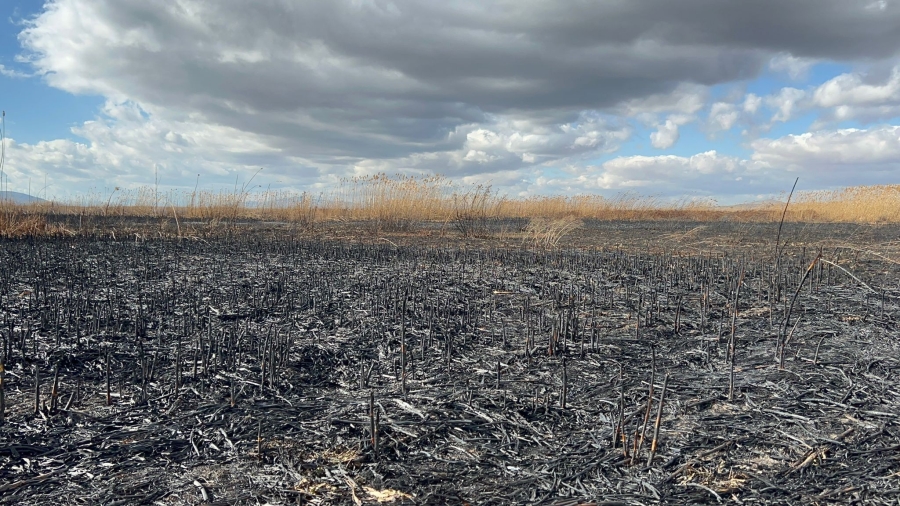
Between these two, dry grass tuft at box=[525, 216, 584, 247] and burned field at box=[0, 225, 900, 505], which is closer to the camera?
burned field at box=[0, 225, 900, 505]

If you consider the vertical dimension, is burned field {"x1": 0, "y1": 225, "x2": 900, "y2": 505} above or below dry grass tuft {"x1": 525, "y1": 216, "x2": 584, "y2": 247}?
below

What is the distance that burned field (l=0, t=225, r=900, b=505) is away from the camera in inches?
78.3

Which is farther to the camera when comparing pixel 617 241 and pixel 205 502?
pixel 617 241

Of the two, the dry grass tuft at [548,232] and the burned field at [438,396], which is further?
the dry grass tuft at [548,232]

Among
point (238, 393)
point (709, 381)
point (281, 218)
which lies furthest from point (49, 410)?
point (281, 218)

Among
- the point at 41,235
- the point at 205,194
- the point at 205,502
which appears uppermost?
the point at 205,194

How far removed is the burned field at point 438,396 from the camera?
1989mm

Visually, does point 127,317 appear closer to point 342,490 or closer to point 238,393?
point 238,393

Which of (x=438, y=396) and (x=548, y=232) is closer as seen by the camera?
(x=438, y=396)

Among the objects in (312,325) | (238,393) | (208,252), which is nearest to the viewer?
(238,393)

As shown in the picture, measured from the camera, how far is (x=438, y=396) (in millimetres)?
2777

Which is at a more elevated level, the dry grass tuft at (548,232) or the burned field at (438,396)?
the dry grass tuft at (548,232)

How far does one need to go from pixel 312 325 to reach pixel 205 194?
13.3 m

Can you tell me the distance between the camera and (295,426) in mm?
2428
